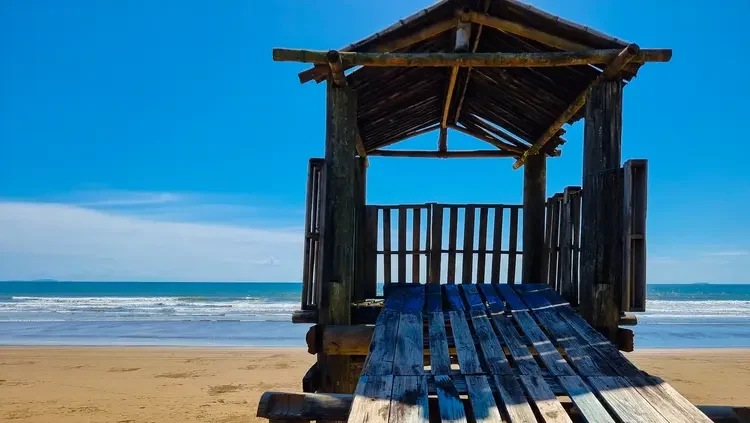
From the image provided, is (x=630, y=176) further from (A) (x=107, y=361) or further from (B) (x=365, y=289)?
(A) (x=107, y=361)

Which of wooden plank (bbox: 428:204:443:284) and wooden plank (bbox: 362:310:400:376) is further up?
wooden plank (bbox: 428:204:443:284)

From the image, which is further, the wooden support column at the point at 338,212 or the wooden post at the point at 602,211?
the wooden support column at the point at 338,212

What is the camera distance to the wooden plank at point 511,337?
441 centimetres

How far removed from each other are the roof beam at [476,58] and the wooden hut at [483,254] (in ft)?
0.05

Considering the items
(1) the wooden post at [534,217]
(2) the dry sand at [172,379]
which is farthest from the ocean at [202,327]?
(1) the wooden post at [534,217]

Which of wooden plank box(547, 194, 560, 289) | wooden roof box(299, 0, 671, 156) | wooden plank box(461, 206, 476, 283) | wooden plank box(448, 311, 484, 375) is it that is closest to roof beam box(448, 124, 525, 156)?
wooden roof box(299, 0, 671, 156)

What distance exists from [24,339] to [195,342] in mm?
7485

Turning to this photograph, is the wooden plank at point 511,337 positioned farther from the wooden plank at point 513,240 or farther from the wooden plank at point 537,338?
the wooden plank at point 513,240

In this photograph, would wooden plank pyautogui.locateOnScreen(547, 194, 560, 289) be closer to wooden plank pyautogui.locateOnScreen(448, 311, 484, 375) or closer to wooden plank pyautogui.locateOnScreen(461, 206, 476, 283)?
wooden plank pyautogui.locateOnScreen(461, 206, 476, 283)

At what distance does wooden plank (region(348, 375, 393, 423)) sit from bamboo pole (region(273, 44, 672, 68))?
349 cm

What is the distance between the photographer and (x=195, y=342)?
78.6ft

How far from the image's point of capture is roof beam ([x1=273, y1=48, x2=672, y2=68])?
599 cm

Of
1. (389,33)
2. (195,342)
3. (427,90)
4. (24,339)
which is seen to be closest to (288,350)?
(195,342)

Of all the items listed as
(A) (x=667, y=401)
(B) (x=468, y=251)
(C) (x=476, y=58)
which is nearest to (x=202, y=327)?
(B) (x=468, y=251)
